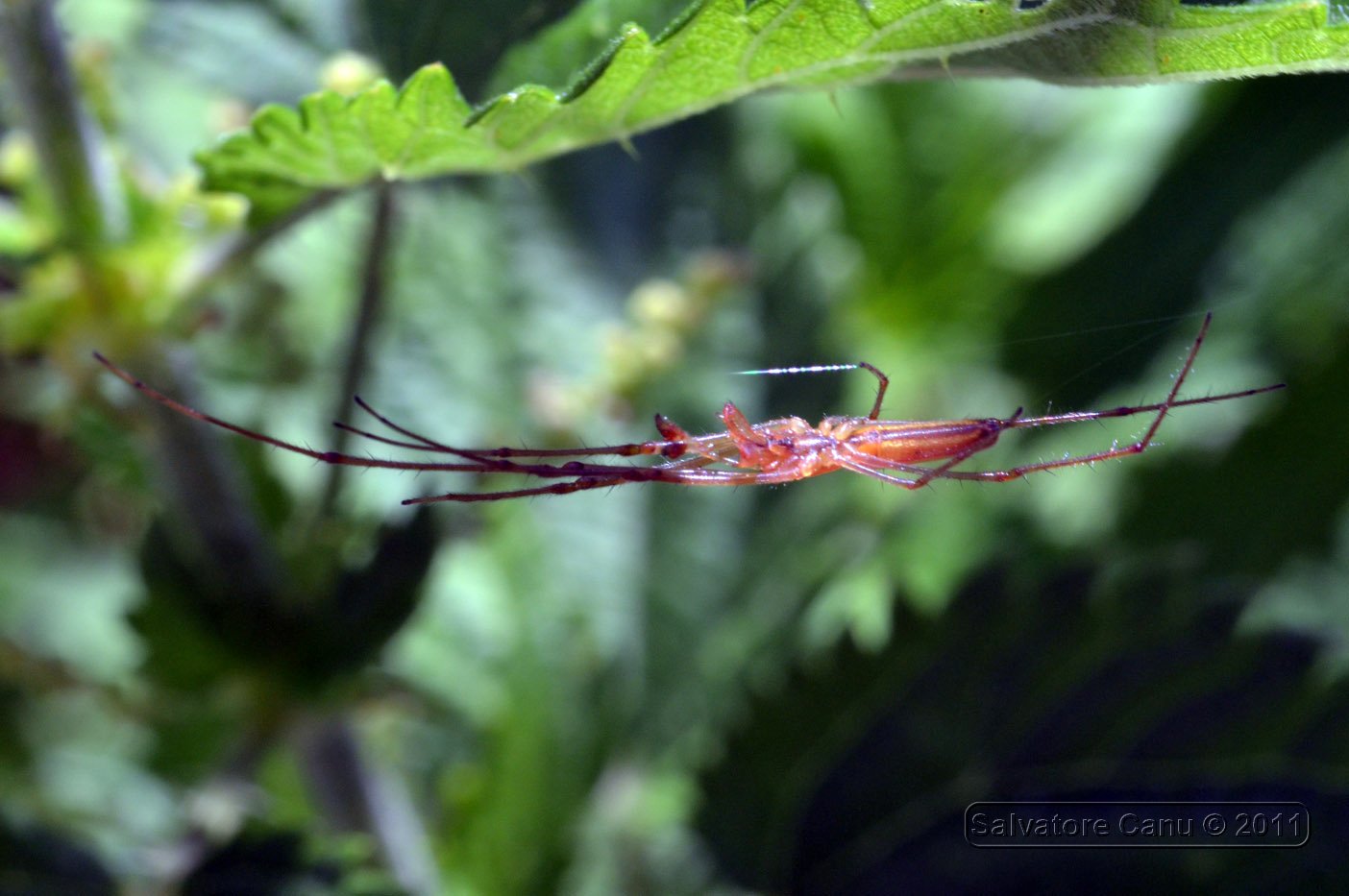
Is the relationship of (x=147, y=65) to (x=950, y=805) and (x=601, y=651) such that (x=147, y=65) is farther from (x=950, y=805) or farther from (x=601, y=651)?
(x=950, y=805)

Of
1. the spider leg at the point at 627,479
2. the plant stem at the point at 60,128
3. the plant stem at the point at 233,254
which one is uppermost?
the plant stem at the point at 60,128

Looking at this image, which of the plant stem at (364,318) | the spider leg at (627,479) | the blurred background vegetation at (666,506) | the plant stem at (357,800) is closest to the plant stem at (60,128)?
the blurred background vegetation at (666,506)

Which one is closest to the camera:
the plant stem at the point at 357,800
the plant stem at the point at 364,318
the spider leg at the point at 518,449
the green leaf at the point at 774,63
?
the green leaf at the point at 774,63

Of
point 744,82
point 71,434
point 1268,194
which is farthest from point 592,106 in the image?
point 1268,194

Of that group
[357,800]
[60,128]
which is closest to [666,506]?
[357,800]

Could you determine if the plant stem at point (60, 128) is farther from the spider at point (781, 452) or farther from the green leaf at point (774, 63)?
the green leaf at point (774, 63)

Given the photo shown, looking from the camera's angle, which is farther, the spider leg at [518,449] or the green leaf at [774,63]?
the spider leg at [518,449]

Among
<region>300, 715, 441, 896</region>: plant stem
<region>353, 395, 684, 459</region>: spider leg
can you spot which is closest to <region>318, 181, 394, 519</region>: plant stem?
<region>353, 395, 684, 459</region>: spider leg
